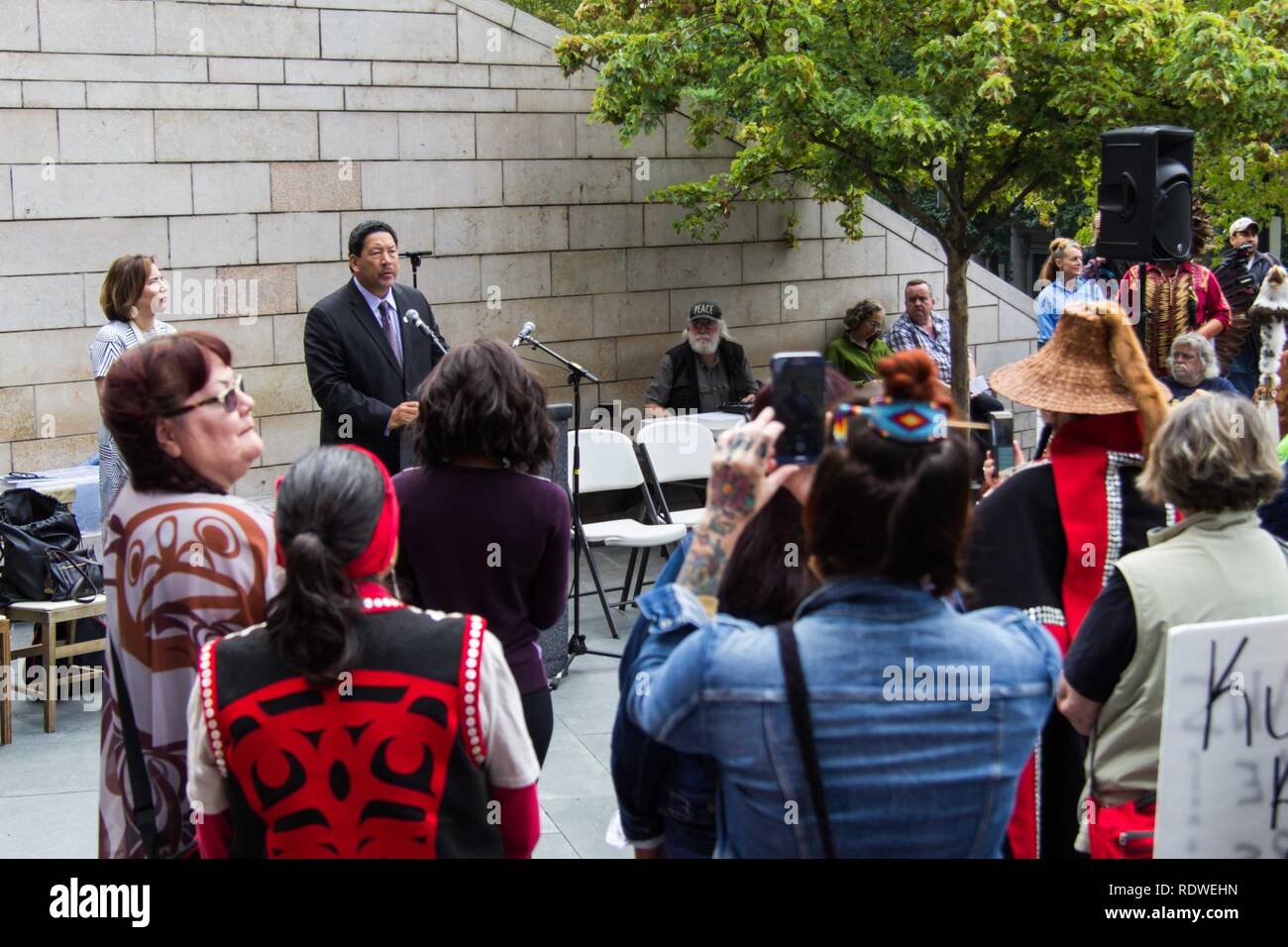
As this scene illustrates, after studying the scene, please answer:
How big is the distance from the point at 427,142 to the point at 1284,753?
25.4 feet

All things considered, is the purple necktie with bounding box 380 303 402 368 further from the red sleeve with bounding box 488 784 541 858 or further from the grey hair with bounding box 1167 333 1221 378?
the red sleeve with bounding box 488 784 541 858

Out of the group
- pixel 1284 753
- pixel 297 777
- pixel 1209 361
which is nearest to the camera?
pixel 297 777

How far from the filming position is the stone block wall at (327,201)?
841 centimetres

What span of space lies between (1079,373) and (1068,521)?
43cm

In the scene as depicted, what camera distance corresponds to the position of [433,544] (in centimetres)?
370

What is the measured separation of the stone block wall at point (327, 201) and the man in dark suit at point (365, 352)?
2.52m

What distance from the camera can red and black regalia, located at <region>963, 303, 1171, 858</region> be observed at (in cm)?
361

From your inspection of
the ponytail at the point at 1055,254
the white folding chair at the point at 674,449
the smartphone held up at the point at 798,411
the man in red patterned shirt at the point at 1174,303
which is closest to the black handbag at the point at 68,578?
the white folding chair at the point at 674,449

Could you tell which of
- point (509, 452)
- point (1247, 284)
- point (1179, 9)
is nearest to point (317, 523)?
point (509, 452)

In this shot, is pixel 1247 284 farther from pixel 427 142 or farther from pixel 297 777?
pixel 297 777

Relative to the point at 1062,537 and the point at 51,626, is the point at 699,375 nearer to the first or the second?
the point at 51,626

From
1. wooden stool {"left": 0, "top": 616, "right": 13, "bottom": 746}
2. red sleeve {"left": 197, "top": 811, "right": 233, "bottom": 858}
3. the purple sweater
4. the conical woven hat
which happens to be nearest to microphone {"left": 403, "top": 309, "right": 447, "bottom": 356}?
wooden stool {"left": 0, "top": 616, "right": 13, "bottom": 746}

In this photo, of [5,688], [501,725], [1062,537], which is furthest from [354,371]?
[501,725]

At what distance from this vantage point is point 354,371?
6.73 m
